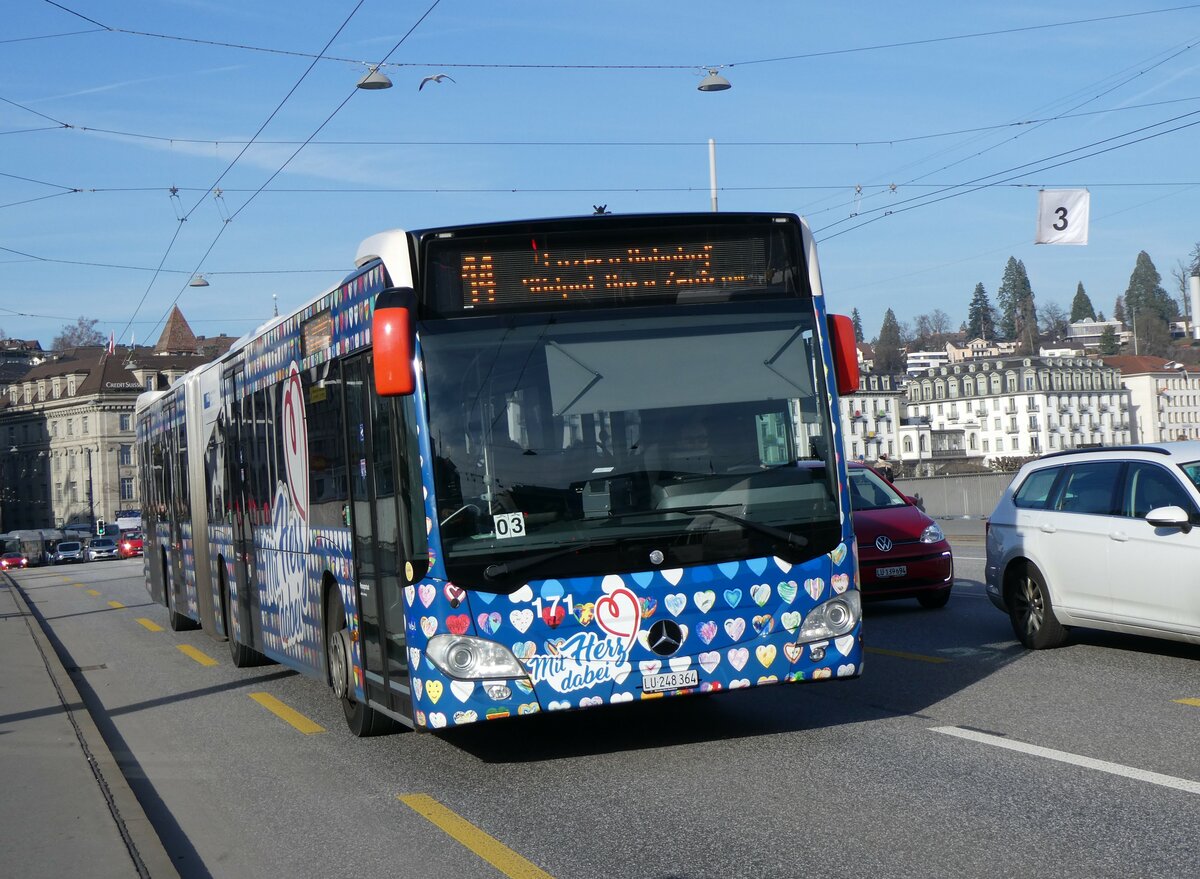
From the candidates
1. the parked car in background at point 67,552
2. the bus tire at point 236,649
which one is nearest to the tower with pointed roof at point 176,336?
the parked car in background at point 67,552

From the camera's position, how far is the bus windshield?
26.9 ft

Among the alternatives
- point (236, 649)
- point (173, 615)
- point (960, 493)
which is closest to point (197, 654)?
point (236, 649)

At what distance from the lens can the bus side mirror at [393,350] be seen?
805 centimetres

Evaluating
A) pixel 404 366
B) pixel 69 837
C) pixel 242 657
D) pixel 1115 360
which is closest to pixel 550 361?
pixel 404 366

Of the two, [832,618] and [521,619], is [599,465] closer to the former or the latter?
[521,619]

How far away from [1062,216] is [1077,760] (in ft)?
68.8

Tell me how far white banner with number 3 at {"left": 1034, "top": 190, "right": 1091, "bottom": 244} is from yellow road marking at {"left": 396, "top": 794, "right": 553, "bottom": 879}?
2177 cm

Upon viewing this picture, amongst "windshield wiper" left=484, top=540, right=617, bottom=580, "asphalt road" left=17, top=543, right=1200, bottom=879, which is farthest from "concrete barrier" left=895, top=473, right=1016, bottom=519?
"windshield wiper" left=484, top=540, right=617, bottom=580

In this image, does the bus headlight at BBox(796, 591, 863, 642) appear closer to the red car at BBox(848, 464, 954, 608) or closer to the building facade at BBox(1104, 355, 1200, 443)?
the red car at BBox(848, 464, 954, 608)

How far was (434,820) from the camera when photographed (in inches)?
295

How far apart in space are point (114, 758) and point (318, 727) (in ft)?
5.41

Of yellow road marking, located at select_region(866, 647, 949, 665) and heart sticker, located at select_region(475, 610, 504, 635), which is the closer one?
heart sticker, located at select_region(475, 610, 504, 635)

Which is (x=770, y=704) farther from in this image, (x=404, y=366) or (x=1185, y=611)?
(x=404, y=366)

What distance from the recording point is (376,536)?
902 cm
